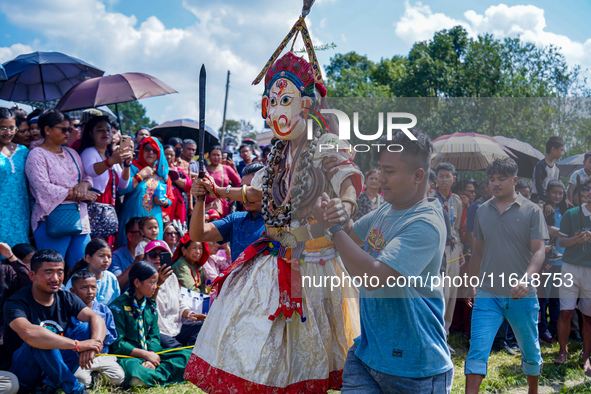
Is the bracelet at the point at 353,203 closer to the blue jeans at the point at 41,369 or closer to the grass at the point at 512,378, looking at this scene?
the grass at the point at 512,378

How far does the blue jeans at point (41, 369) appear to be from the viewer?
3758mm

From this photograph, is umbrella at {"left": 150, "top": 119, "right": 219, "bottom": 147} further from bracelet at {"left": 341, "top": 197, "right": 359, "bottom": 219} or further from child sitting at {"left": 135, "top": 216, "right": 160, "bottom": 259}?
Result: bracelet at {"left": 341, "top": 197, "right": 359, "bottom": 219}

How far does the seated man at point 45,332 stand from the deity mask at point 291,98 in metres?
2.03

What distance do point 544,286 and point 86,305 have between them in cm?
328

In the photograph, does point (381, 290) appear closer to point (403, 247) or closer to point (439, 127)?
point (403, 247)

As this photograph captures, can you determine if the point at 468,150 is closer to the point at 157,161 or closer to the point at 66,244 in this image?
the point at 66,244

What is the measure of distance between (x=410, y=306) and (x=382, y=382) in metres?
0.34

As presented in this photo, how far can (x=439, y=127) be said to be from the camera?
9.22 ft

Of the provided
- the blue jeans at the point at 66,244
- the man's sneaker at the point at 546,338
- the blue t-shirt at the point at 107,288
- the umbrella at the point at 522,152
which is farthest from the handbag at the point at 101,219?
the man's sneaker at the point at 546,338

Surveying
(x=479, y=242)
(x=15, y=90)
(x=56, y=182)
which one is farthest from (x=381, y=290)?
(x=15, y=90)

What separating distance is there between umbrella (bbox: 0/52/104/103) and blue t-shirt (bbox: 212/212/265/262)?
4199 mm

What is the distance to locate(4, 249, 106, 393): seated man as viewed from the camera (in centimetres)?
368

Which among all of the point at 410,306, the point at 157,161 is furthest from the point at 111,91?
the point at 410,306

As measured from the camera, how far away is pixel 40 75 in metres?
6.71
